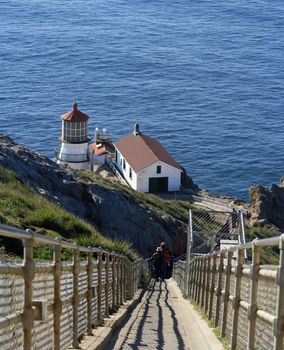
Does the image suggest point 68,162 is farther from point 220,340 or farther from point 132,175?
point 220,340

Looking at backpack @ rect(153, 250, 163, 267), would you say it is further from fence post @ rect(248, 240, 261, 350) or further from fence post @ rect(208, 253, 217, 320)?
fence post @ rect(248, 240, 261, 350)

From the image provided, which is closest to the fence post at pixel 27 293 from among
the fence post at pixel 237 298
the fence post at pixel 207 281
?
the fence post at pixel 237 298

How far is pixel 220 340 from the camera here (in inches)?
383

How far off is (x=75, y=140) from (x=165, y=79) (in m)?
50.1

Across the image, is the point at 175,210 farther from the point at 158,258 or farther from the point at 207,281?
the point at 207,281

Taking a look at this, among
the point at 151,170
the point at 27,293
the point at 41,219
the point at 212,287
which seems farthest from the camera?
the point at 151,170

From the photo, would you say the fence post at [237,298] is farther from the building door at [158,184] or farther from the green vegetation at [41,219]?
the building door at [158,184]

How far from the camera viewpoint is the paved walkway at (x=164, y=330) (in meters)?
9.81

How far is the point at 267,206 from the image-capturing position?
182ft

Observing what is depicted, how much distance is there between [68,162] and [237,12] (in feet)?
378

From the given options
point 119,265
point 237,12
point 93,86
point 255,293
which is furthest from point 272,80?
point 255,293

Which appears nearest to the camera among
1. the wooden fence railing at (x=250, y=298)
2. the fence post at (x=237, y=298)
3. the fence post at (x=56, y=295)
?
the wooden fence railing at (x=250, y=298)

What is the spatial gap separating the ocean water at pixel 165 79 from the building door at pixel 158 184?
969cm

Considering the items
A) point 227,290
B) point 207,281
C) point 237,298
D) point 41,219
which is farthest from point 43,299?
point 41,219
